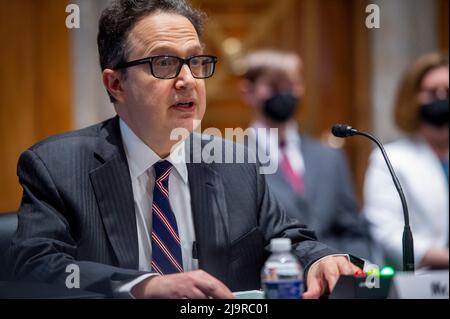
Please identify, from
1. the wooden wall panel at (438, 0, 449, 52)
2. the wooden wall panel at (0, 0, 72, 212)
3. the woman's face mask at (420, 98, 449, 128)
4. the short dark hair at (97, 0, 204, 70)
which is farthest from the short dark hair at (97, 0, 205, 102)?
the wooden wall panel at (438, 0, 449, 52)

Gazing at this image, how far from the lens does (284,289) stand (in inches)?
60.9

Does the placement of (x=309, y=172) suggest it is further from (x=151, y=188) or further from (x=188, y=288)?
(x=188, y=288)

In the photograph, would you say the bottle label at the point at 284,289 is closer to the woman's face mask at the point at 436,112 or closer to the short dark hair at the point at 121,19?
the short dark hair at the point at 121,19

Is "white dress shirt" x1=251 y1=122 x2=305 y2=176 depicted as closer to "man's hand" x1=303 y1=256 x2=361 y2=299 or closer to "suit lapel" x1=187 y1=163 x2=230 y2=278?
"suit lapel" x1=187 y1=163 x2=230 y2=278

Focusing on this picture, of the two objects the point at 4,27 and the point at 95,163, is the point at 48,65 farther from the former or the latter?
the point at 95,163

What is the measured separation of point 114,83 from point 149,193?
13.6 inches

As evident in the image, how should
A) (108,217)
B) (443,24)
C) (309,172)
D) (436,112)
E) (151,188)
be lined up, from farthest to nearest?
(443,24)
(309,172)
(436,112)
(151,188)
(108,217)

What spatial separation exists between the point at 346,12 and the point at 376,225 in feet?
7.70

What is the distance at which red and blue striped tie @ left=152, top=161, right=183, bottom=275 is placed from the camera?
2000 millimetres

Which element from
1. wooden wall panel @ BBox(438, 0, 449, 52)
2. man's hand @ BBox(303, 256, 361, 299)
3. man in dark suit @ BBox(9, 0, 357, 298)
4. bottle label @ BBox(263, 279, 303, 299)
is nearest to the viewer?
bottle label @ BBox(263, 279, 303, 299)

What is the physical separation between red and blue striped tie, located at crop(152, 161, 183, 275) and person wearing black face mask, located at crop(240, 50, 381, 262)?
1476 millimetres

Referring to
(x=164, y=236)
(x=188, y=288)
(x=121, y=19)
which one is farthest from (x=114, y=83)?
(x=188, y=288)

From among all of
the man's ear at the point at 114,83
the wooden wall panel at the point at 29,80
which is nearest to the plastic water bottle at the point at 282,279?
the man's ear at the point at 114,83

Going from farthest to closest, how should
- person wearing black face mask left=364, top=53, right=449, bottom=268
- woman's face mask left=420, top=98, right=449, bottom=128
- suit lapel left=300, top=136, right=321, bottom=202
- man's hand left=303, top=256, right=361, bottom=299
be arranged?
1. suit lapel left=300, top=136, right=321, bottom=202
2. woman's face mask left=420, top=98, right=449, bottom=128
3. person wearing black face mask left=364, top=53, right=449, bottom=268
4. man's hand left=303, top=256, right=361, bottom=299
